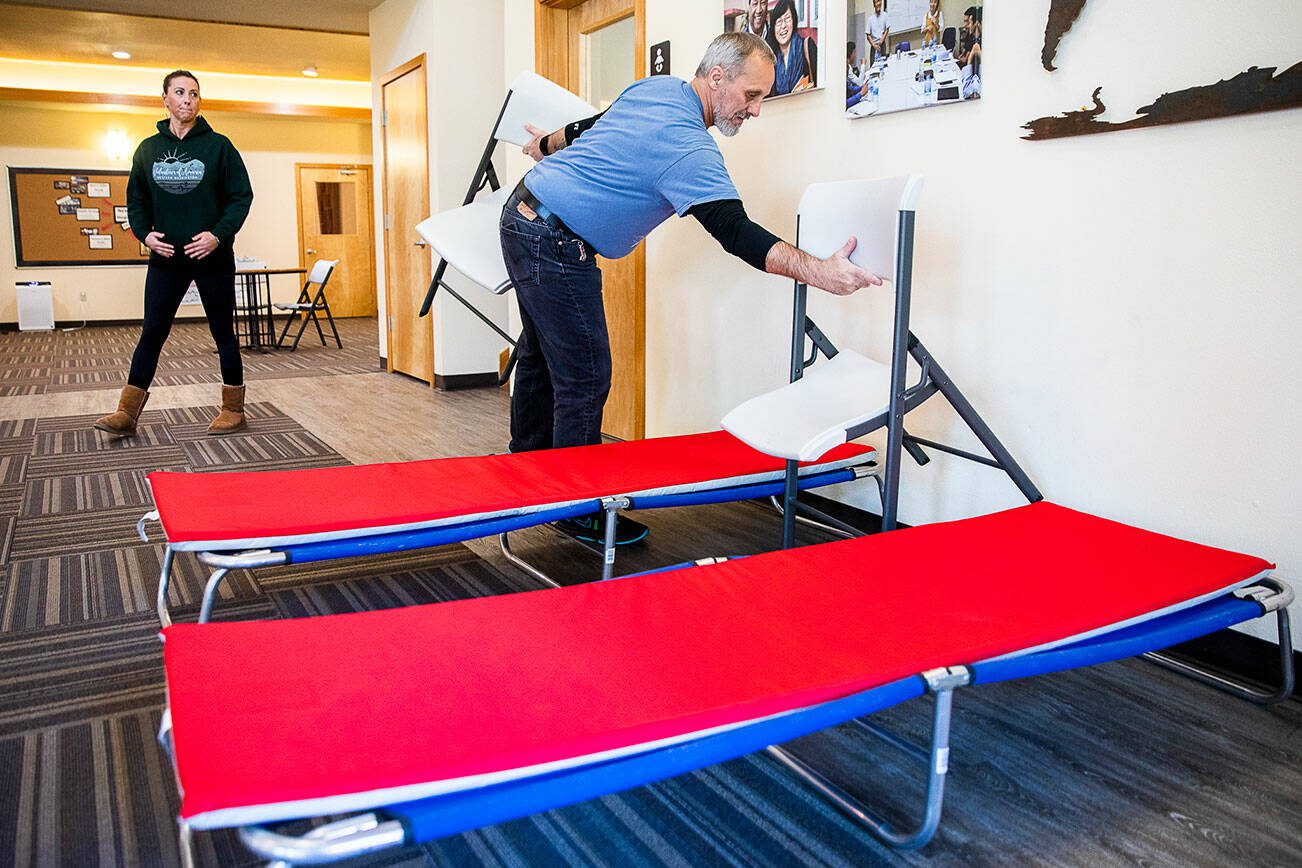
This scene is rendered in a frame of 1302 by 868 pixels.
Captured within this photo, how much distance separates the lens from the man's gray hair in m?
2.36

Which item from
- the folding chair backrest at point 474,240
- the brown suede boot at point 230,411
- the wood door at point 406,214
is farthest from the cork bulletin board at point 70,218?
the folding chair backrest at point 474,240

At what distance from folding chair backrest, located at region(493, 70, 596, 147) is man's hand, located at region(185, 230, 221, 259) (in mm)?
1473

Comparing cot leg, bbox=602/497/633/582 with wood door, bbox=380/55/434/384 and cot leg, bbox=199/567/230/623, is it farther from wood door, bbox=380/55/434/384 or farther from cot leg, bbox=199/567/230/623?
wood door, bbox=380/55/434/384

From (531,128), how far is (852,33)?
117cm

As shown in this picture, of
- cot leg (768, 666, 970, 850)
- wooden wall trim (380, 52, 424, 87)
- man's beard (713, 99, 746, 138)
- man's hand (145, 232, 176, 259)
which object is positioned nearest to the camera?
cot leg (768, 666, 970, 850)

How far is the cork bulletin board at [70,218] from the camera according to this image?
10.2 meters

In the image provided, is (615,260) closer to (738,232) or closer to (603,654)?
(738,232)

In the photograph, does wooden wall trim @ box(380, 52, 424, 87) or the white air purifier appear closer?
wooden wall trim @ box(380, 52, 424, 87)

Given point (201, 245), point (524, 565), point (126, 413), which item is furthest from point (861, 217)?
point (126, 413)

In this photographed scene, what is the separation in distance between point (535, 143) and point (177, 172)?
1833 millimetres

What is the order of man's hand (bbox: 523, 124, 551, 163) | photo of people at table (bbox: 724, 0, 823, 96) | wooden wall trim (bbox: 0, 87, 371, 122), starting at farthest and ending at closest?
wooden wall trim (bbox: 0, 87, 371, 122)
man's hand (bbox: 523, 124, 551, 163)
photo of people at table (bbox: 724, 0, 823, 96)

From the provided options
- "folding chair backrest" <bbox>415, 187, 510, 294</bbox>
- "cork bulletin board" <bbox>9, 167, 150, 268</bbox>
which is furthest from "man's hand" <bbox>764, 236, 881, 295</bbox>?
"cork bulletin board" <bbox>9, 167, 150, 268</bbox>

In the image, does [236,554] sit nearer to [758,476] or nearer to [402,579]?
[402,579]

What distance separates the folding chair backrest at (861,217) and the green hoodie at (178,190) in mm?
2646
